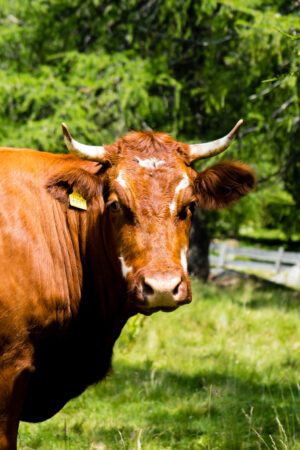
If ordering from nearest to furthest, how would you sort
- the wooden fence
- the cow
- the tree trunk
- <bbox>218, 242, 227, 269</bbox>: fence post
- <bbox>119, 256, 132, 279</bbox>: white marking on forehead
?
the cow
<bbox>119, 256, 132, 279</bbox>: white marking on forehead
the tree trunk
the wooden fence
<bbox>218, 242, 227, 269</bbox>: fence post

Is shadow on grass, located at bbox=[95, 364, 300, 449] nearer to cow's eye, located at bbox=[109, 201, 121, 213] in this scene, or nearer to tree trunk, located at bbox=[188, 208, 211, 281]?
cow's eye, located at bbox=[109, 201, 121, 213]

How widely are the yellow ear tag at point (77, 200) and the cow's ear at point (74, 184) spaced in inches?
1.1

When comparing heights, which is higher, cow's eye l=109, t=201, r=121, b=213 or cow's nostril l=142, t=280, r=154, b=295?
cow's eye l=109, t=201, r=121, b=213

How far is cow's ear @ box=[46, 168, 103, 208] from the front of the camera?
340 centimetres

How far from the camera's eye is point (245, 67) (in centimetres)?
995

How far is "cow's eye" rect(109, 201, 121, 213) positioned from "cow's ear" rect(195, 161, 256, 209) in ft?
2.29

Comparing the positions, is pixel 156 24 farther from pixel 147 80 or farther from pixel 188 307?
pixel 188 307

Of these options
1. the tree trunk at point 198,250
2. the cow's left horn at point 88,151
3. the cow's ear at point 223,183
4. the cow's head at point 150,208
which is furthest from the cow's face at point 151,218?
the tree trunk at point 198,250

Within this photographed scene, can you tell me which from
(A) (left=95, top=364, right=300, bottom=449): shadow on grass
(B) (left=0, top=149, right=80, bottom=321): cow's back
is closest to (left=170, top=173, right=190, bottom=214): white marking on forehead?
(B) (left=0, top=149, right=80, bottom=321): cow's back

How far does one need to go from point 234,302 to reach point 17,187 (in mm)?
7018

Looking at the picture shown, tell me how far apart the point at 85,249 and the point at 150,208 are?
713 mm

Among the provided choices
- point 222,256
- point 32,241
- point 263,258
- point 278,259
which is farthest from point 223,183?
point 263,258

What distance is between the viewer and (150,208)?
3119mm

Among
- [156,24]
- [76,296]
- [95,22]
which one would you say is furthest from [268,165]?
[76,296]
